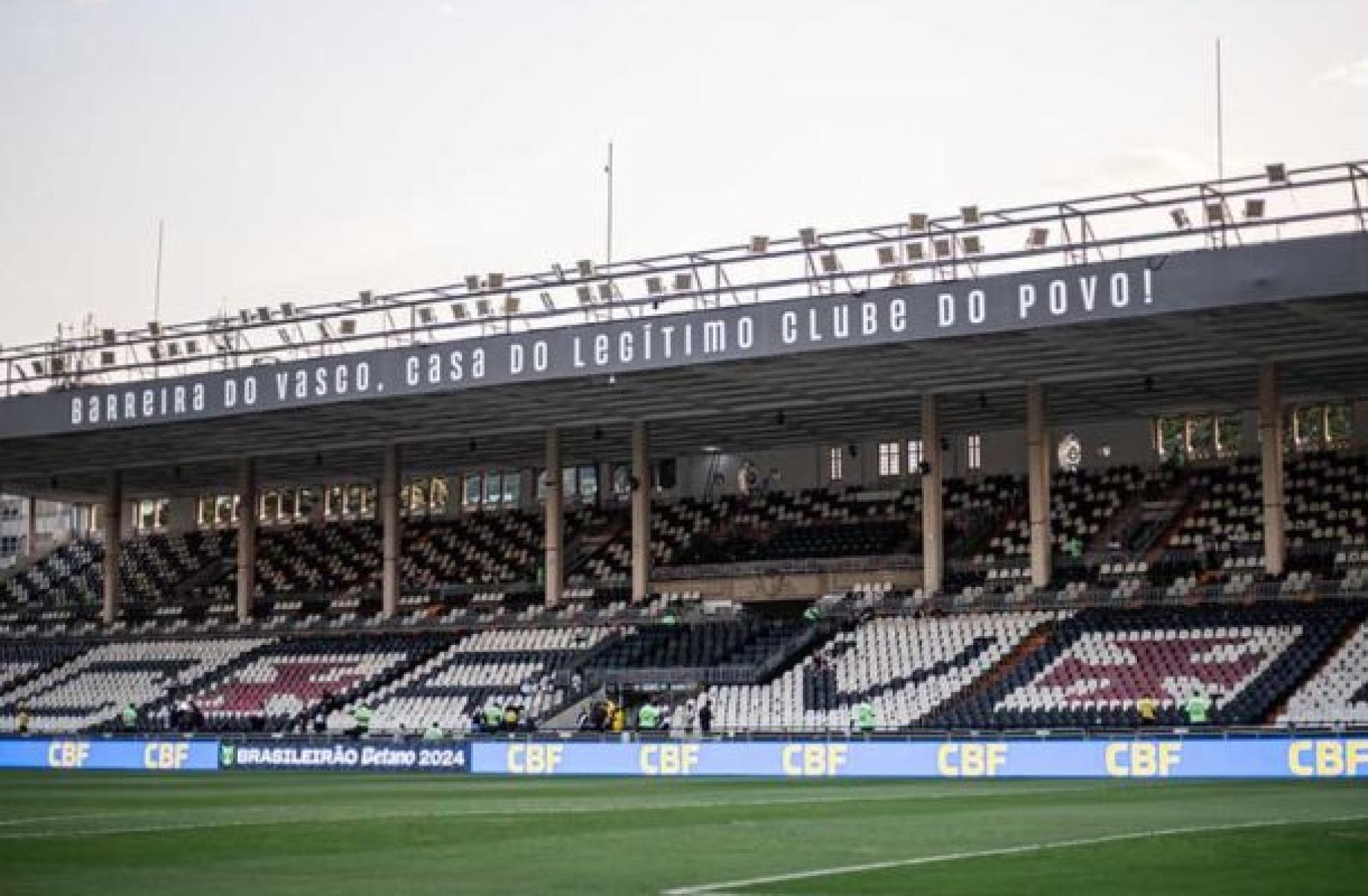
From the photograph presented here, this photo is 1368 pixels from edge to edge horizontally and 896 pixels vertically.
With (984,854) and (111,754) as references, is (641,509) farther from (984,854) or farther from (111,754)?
(984,854)

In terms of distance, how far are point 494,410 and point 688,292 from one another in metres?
12.4

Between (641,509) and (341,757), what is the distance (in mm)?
17834

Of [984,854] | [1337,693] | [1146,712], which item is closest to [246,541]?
[1146,712]

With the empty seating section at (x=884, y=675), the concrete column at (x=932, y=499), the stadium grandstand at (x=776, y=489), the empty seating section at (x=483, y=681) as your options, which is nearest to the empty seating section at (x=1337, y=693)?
the stadium grandstand at (x=776, y=489)

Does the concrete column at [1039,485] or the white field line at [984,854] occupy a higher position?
the concrete column at [1039,485]

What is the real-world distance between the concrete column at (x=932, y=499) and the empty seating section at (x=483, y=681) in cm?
985

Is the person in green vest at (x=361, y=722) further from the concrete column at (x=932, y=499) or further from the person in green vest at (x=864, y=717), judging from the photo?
the concrete column at (x=932, y=499)

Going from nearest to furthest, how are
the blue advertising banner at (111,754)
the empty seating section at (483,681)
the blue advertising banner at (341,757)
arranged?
the blue advertising banner at (341,757) → the blue advertising banner at (111,754) → the empty seating section at (483,681)

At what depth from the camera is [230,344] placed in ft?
208

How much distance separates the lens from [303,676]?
65.7 metres

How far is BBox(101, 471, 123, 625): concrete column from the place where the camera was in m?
76.9

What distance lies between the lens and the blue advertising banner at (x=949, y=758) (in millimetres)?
37031

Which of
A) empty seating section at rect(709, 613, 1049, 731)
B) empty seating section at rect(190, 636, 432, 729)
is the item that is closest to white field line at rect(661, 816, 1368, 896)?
empty seating section at rect(709, 613, 1049, 731)

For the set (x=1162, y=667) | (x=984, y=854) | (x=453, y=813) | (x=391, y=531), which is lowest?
(x=453, y=813)
